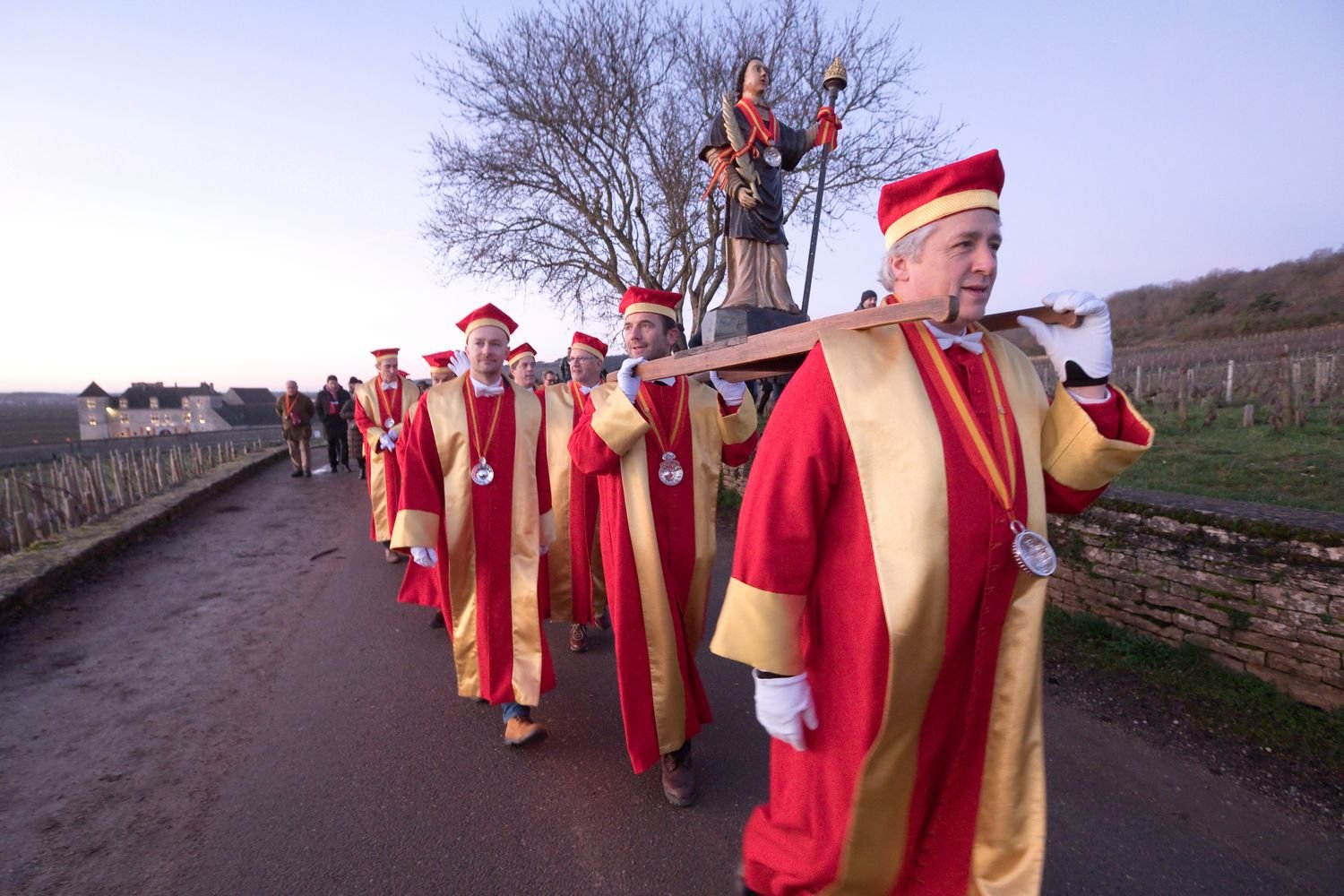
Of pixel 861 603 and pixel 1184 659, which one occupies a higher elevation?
pixel 861 603

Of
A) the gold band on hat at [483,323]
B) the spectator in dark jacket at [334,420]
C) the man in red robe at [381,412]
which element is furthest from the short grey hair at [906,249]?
the spectator in dark jacket at [334,420]

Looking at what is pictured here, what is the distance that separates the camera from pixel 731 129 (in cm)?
502

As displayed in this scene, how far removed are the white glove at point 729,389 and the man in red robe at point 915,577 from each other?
1.17m

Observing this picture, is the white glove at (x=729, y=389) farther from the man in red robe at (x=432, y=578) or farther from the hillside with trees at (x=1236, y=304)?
the hillside with trees at (x=1236, y=304)

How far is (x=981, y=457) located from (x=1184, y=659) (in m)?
3.19

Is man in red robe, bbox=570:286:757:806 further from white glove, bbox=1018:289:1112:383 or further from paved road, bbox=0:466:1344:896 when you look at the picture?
white glove, bbox=1018:289:1112:383

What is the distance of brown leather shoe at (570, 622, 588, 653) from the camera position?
4.66m

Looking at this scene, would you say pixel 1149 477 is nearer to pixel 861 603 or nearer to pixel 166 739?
pixel 861 603

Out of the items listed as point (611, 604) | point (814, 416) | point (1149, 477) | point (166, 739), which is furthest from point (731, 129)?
point (166, 739)

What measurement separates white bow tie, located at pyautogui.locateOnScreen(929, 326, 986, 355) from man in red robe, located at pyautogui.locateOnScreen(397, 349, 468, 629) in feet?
9.25

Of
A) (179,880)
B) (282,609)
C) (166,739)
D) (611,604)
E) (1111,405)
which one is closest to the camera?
(1111,405)

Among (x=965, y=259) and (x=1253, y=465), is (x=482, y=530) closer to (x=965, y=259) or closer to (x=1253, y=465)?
(x=965, y=259)

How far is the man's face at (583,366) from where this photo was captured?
5395 mm

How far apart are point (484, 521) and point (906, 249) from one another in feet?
8.68
